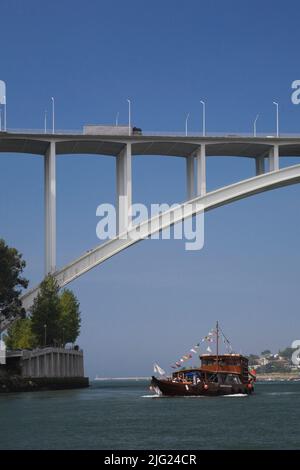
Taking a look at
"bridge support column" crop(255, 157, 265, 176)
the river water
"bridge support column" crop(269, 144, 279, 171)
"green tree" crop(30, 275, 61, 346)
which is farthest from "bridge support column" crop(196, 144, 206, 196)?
the river water

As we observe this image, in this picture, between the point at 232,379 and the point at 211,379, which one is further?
the point at 232,379

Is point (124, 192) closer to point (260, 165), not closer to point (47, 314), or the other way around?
point (260, 165)

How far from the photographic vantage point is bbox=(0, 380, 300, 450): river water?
39.6 m

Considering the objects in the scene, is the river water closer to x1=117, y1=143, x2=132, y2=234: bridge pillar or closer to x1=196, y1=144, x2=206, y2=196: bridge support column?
x1=117, y1=143, x2=132, y2=234: bridge pillar

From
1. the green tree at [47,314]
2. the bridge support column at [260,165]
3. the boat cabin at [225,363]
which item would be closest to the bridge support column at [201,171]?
the bridge support column at [260,165]

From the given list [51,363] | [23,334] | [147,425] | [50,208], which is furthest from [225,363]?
[147,425]

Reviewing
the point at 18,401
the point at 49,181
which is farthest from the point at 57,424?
the point at 49,181

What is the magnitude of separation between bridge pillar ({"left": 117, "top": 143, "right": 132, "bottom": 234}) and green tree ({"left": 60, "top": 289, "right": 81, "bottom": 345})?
62.4 feet

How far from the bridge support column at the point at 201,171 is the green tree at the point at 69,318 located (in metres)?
21.5

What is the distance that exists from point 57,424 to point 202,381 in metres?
31.3

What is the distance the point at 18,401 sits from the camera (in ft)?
207

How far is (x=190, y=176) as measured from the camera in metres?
76.6

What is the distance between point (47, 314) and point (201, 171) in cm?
1777

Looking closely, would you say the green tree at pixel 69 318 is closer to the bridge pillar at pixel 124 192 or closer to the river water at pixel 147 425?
the bridge pillar at pixel 124 192
